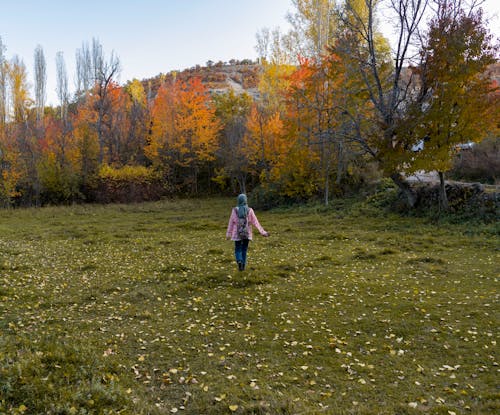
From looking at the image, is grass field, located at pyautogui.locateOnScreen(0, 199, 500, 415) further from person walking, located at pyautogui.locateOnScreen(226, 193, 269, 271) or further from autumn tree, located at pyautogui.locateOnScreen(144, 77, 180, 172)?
autumn tree, located at pyautogui.locateOnScreen(144, 77, 180, 172)

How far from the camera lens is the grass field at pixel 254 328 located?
5.86 m

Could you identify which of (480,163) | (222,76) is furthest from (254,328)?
(222,76)

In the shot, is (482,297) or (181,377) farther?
(482,297)

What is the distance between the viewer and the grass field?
19.2 feet

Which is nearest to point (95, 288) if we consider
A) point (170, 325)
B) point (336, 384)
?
point (170, 325)

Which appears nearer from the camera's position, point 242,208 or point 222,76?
point 242,208

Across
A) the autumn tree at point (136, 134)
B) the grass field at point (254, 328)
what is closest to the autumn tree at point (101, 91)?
the autumn tree at point (136, 134)

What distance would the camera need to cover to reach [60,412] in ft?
16.7

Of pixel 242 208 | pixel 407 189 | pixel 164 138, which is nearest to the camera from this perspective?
pixel 242 208

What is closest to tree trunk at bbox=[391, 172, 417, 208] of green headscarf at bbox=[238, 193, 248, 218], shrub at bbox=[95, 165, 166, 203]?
green headscarf at bbox=[238, 193, 248, 218]

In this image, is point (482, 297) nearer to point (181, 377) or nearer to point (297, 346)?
point (297, 346)

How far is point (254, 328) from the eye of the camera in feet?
29.0

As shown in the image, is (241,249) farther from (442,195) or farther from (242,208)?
(442,195)

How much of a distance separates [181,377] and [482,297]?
783 centimetres
